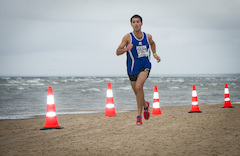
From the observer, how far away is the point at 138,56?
5.43m

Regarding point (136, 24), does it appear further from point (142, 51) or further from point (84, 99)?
point (84, 99)

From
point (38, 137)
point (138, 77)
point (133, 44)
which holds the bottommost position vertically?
point (38, 137)

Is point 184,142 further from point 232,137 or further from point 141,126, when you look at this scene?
point 141,126

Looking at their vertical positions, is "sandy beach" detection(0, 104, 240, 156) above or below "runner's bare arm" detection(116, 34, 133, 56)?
below

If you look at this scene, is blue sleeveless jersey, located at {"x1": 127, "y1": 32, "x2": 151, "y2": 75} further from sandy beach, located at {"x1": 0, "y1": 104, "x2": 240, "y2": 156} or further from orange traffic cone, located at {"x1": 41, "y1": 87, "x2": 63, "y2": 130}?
orange traffic cone, located at {"x1": 41, "y1": 87, "x2": 63, "y2": 130}

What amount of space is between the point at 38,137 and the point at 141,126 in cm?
200

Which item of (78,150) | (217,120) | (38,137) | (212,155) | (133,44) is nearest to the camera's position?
(212,155)

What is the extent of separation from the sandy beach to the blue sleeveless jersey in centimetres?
118

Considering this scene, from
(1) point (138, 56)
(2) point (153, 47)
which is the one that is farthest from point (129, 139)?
(2) point (153, 47)

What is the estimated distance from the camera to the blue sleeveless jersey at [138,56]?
5414 millimetres

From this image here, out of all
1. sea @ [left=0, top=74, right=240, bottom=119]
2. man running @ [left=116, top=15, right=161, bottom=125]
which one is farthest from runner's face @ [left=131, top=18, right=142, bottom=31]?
sea @ [left=0, top=74, right=240, bottom=119]

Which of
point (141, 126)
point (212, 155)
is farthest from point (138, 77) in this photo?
point (212, 155)

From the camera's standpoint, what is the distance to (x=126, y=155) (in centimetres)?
352

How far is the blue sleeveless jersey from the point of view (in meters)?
5.41
